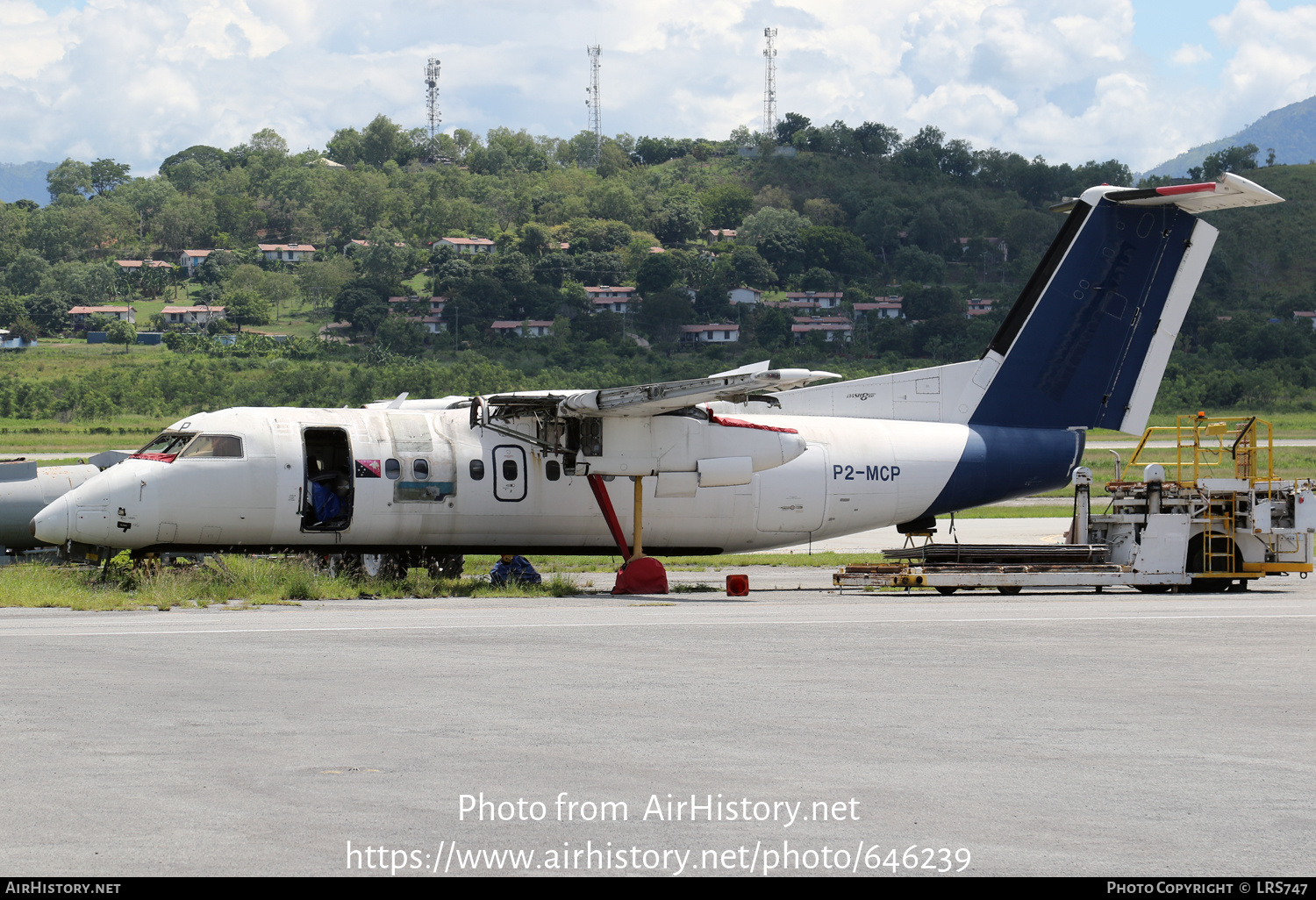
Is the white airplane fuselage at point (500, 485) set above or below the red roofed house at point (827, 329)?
below

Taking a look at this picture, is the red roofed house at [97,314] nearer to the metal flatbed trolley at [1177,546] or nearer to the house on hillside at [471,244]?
the house on hillside at [471,244]

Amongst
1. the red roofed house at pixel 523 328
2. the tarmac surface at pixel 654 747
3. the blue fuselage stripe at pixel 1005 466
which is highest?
the red roofed house at pixel 523 328

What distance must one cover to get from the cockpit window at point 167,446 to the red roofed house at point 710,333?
398ft

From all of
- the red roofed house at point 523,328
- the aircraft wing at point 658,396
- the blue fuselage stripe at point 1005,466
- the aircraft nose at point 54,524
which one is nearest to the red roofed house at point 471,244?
the red roofed house at point 523,328

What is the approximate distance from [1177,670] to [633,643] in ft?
19.2

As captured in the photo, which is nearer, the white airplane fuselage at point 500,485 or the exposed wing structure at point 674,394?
the exposed wing structure at point 674,394

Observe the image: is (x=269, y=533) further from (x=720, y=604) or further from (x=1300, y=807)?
(x=1300, y=807)

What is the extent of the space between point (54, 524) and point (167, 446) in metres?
2.06

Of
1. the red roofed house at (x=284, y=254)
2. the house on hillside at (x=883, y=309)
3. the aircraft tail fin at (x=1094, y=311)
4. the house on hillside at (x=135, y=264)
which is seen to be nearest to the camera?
the aircraft tail fin at (x=1094, y=311)

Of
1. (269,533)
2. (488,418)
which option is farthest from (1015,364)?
(269,533)

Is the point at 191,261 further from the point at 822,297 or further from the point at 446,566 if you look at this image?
the point at 446,566

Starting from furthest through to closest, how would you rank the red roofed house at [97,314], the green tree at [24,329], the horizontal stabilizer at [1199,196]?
the red roofed house at [97,314]
the green tree at [24,329]
the horizontal stabilizer at [1199,196]

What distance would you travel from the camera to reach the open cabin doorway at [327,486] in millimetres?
21344

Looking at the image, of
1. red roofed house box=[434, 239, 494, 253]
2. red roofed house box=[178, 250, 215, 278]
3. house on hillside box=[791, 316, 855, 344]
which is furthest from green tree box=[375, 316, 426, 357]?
red roofed house box=[178, 250, 215, 278]
